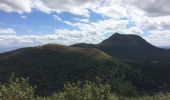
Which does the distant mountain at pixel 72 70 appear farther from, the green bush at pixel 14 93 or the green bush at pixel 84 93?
the green bush at pixel 14 93

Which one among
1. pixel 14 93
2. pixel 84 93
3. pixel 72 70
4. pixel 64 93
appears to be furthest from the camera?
pixel 72 70

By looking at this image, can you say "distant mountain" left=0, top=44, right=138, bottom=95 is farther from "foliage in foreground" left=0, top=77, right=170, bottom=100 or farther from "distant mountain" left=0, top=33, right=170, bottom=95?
"foliage in foreground" left=0, top=77, right=170, bottom=100

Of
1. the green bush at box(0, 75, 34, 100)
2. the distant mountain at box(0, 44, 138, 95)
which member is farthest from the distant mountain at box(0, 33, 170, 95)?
the green bush at box(0, 75, 34, 100)

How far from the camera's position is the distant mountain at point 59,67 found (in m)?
116

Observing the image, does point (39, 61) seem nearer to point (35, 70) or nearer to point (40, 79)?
point (35, 70)

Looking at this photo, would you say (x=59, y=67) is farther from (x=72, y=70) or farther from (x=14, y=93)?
(x=14, y=93)

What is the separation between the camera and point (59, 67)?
5172 inches

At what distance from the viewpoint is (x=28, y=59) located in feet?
454

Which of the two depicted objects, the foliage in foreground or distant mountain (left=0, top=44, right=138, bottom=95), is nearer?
the foliage in foreground

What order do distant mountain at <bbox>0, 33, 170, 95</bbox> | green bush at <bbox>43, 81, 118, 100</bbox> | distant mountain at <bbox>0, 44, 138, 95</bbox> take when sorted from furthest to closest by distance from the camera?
1. distant mountain at <bbox>0, 33, 170, 95</bbox>
2. distant mountain at <bbox>0, 44, 138, 95</bbox>
3. green bush at <bbox>43, 81, 118, 100</bbox>

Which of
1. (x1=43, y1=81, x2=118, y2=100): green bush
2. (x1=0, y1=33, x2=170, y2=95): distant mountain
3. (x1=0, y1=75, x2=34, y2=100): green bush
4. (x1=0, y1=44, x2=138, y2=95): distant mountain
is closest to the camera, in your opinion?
(x1=0, y1=75, x2=34, y2=100): green bush

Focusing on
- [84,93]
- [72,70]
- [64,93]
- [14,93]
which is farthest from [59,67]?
[14,93]

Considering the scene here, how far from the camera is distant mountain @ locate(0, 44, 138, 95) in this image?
116312 millimetres

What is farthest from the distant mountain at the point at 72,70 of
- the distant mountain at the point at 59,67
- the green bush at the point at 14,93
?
the green bush at the point at 14,93
